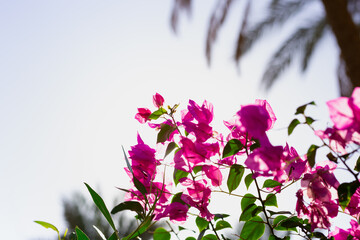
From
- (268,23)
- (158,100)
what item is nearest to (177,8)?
(268,23)

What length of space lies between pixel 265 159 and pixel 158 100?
1.02 ft

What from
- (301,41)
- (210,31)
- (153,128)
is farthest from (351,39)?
(153,128)

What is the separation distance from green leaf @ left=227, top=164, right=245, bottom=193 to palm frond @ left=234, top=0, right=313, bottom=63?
5590mm

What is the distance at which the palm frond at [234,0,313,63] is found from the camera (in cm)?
607

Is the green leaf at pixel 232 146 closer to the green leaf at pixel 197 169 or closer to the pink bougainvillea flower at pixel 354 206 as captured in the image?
the green leaf at pixel 197 169

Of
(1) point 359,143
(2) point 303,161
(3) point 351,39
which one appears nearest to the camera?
(1) point 359,143

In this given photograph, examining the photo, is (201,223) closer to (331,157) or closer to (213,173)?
(213,173)

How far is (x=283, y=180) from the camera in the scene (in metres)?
0.60

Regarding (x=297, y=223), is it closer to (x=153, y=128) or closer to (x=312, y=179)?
Result: (x=312, y=179)

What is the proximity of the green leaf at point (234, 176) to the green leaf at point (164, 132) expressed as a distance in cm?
12

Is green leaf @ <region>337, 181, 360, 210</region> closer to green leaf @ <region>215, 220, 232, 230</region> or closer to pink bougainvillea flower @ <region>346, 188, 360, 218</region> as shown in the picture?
pink bougainvillea flower @ <region>346, 188, 360, 218</region>

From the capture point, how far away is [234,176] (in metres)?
0.61

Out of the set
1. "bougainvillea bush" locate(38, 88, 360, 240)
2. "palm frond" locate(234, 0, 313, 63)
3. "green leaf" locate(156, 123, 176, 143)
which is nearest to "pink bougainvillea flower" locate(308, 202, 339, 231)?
"bougainvillea bush" locate(38, 88, 360, 240)

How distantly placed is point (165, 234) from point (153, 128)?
19cm
